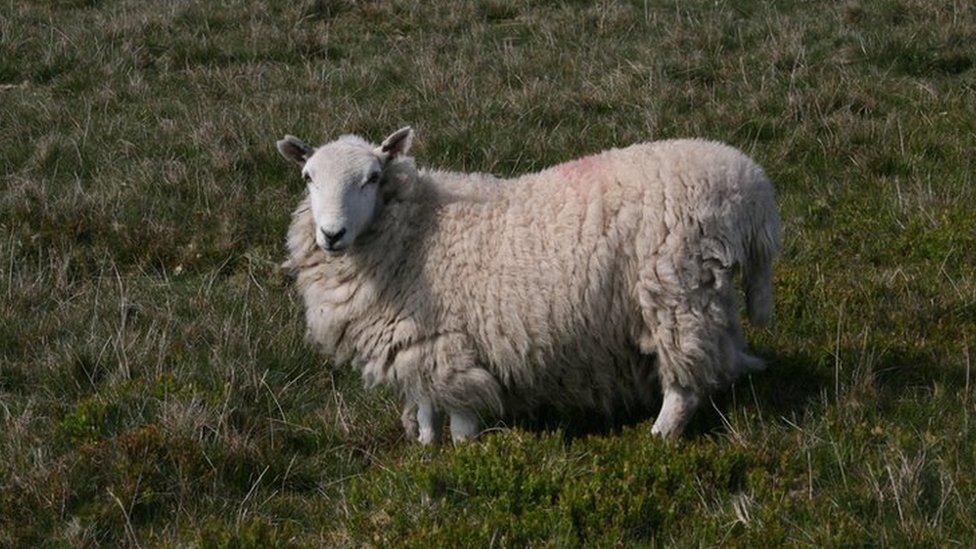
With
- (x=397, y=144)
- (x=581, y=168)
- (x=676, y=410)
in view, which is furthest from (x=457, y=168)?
(x=676, y=410)

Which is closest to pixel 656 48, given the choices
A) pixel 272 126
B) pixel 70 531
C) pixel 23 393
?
pixel 272 126

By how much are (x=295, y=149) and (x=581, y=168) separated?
1239mm

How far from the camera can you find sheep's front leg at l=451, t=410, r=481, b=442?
487 cm

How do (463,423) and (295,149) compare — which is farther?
(295,149)

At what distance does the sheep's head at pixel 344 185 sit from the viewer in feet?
15.7

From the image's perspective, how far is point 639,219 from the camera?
4691mm

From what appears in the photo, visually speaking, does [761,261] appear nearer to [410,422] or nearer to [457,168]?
[410,422]

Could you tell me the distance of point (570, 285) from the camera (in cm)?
473

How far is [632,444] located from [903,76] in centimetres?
541

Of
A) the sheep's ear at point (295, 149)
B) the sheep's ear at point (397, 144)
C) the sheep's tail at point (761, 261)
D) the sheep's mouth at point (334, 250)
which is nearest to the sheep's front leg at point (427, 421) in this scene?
the sheep's mouth at point (334, 250)

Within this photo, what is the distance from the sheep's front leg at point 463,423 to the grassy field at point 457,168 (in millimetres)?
241

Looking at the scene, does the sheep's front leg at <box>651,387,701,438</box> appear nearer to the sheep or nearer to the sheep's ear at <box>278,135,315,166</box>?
the sheep

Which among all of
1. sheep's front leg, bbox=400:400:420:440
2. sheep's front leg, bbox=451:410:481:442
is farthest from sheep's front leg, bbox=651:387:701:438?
sheep's front leg, bbox=400:400:420:440

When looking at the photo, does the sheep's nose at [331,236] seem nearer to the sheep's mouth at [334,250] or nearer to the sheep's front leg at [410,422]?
the sheep's mouth at [334,250]
